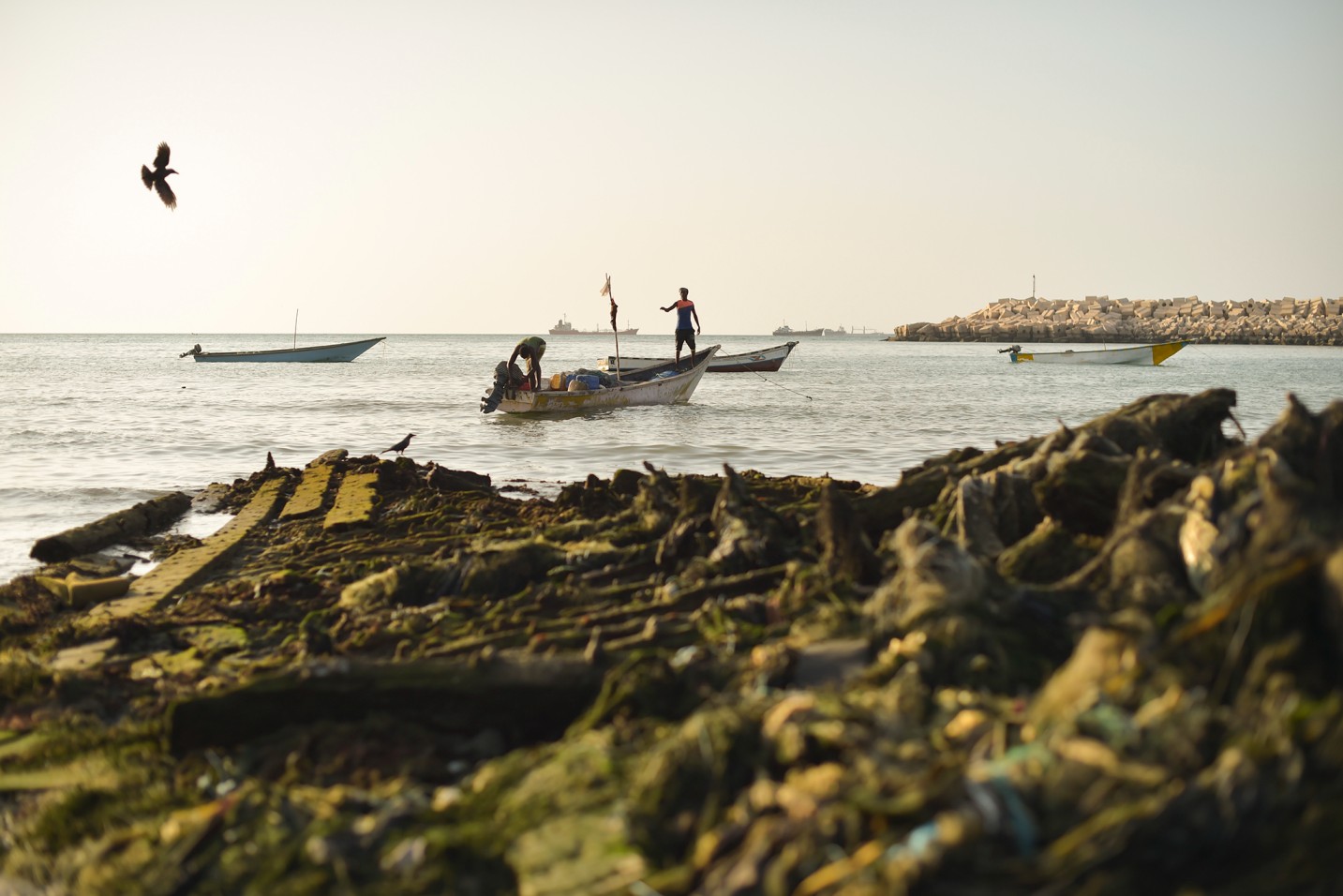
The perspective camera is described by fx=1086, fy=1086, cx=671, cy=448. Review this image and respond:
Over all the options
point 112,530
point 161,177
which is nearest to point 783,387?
point 161,177

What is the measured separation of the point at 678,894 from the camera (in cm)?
272

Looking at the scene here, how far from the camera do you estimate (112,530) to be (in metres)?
9.56

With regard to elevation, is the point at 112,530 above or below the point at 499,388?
below

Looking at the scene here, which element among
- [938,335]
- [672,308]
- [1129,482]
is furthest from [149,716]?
[938,335]

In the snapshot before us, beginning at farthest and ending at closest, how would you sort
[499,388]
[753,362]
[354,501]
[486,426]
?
[753,362]
[499,388]
[486,426]
[354,501]

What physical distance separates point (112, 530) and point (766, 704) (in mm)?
8065

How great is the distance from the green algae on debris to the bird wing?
332 inches

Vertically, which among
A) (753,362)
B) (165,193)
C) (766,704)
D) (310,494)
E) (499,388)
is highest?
(165,193)

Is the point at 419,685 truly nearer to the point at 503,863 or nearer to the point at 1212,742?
the point at 503,863

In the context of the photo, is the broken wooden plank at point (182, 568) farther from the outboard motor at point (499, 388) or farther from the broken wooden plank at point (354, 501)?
the outboard motor at point (499, 388)

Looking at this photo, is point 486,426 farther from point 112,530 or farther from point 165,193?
point 112,530

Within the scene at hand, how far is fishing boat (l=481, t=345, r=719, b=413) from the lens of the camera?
79.5ft

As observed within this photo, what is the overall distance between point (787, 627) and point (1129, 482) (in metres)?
2.05

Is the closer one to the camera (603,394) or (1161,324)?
(603,394)
